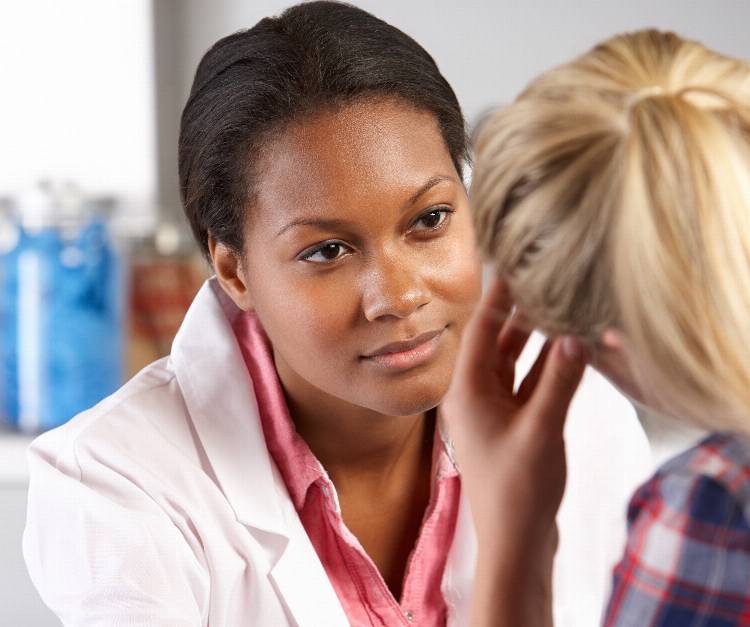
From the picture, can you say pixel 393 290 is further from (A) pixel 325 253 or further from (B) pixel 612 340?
(B) pixel 612 340

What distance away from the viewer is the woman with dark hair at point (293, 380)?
85 centimetres

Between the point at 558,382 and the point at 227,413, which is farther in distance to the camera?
the point at 227,413

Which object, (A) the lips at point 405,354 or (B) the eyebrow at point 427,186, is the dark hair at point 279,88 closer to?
(B) the eyebrow at point 427,186

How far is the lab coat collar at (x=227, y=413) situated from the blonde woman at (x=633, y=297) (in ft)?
1.12

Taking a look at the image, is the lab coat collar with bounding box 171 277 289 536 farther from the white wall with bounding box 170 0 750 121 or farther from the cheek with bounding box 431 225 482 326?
the white wall with bounding box 170 0 750 121

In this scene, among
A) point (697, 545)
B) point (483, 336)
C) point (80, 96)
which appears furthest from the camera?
point (80, 96)

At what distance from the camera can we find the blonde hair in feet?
1.68

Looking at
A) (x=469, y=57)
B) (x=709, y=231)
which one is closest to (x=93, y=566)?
(x=709, y=231)

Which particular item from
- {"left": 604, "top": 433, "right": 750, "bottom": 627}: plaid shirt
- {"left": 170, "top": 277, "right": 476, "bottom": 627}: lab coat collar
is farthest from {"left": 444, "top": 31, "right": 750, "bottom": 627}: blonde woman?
{"left": 170, "top": 277, "right": 476, "bottom": 627}: lab coat collar

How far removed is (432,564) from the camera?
998mm

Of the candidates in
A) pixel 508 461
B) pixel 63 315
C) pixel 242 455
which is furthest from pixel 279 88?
pixel 63 315

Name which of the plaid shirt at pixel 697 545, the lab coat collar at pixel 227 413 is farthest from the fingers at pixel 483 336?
the lab coat collar at pixel 227 413

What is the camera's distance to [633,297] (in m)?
0.52

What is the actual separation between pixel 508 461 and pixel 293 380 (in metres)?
0.42
